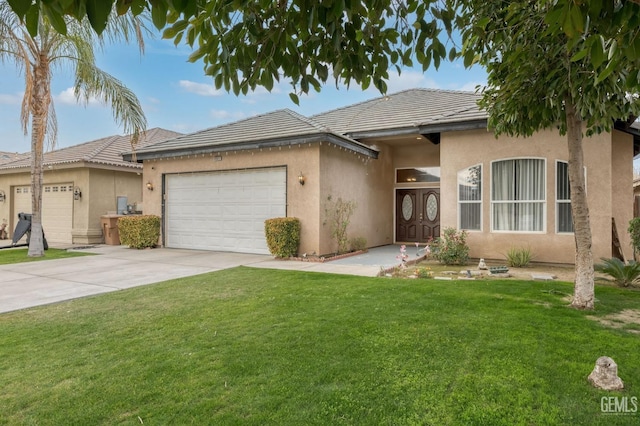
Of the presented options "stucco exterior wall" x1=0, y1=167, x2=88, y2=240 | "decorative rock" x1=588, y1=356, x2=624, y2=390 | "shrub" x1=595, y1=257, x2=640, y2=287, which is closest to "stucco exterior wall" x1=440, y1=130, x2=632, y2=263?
"shrub" x1=595, y1=257, x2=640, y2=287

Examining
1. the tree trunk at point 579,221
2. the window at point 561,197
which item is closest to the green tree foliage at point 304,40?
the tree trunk at point 579,221

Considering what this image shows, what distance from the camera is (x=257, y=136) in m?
11.9

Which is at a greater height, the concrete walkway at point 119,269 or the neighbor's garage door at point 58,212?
the neighbor's garage door at point 58,212

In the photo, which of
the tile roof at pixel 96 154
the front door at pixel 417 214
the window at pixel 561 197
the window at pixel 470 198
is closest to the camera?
the window at pixel 561 197

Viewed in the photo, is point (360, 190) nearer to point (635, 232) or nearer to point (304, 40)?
point (635, 232)

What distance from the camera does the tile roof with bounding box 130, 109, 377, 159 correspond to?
35.8 ft

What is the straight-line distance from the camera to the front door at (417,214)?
14352 millimetres

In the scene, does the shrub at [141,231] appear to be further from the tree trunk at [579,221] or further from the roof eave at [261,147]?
the tree trunk at [579,221]

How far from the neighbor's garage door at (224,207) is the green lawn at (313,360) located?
241 inches

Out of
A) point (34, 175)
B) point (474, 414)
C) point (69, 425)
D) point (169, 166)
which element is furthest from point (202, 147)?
point (474, 414)

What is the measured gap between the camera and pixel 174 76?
70.7ft

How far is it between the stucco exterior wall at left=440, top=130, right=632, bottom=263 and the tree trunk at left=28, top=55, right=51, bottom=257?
39.5ft

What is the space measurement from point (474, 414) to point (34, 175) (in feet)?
45.3

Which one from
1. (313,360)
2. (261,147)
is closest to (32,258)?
(261,147)
